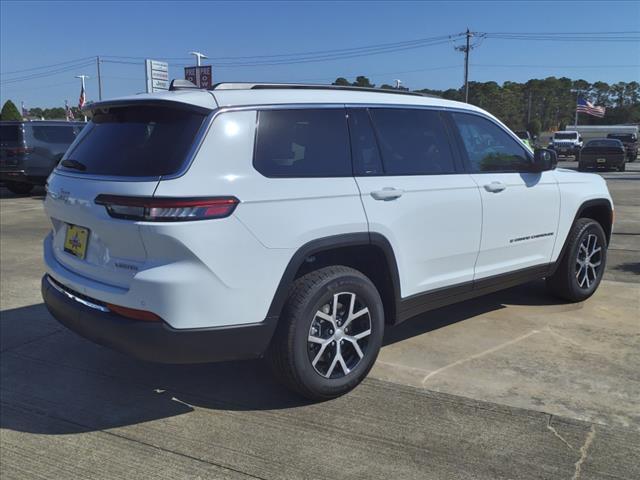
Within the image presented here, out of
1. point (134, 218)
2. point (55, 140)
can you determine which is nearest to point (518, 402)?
point (134, 218)

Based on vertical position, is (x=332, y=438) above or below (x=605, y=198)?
below

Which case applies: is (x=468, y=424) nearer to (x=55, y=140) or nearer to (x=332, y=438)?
(x=332, y=438)

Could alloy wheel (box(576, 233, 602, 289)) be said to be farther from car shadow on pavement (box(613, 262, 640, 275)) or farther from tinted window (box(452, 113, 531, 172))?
car shadow on pavement (box(613, 262, 640, 275))

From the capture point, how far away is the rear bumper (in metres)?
3.00

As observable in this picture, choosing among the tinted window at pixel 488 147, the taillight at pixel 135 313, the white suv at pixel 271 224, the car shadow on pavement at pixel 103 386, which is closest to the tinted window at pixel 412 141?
the white suv at pixel 271 224

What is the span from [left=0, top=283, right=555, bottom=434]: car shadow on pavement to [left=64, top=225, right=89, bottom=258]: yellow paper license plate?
3.19ft

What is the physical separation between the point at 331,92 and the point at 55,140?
14.8 m

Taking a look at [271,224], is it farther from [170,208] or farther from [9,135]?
[9,135]

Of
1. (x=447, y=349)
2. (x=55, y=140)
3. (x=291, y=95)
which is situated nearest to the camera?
(x=291, y=95)

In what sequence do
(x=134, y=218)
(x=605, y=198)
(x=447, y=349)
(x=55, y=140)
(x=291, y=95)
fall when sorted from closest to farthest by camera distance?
(x=134, y=218) → (x=291, y=95) → (x=447, y=349) → (x=605, y=198) → (x=55, y=140)

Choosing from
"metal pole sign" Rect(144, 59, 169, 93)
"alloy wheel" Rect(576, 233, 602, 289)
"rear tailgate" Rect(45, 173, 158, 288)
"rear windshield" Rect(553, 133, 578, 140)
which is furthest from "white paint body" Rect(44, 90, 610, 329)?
"rear windshield" Rect(553, 133, 578, 140)

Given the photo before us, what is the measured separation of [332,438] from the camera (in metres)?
3.21

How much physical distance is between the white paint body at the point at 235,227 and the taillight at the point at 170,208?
1.3 inches

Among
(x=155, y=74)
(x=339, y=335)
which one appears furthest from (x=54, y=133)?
(x=339, y=335)
